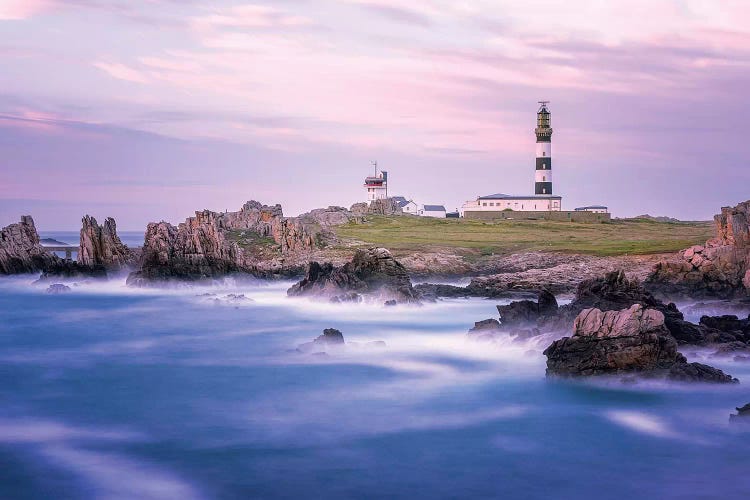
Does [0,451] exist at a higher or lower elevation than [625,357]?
lower

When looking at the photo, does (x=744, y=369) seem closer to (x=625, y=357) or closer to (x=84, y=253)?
(x=625, y=357)

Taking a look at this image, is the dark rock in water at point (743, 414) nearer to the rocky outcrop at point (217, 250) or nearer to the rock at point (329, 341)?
the rock at point (329, 341)

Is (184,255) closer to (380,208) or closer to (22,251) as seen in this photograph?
(22,251)

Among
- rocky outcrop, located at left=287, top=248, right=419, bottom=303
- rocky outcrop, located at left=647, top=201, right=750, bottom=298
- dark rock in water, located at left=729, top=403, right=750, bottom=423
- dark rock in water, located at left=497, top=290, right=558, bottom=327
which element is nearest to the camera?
dark rock in water, located at left=729, top=403, right=750, bottom=423

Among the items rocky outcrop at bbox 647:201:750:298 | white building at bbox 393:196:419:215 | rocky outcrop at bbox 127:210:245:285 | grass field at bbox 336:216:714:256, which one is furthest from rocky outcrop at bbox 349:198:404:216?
rocky outcrop at bbox 647:201:750:298

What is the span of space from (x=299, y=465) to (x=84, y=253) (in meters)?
46.2

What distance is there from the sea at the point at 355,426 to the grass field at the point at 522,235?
29.0 metres

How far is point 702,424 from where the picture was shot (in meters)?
17.3

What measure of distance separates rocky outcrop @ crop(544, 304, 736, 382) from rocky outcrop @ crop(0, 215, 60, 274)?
45723 mm

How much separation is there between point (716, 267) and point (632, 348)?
20.9m

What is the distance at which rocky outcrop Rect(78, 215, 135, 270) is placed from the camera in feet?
184

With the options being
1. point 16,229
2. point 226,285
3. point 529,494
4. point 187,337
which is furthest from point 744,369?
point 16,229

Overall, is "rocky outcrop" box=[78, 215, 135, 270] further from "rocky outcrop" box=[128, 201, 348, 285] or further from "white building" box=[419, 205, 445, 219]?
"white building" box=[419, 205, 445, 219]

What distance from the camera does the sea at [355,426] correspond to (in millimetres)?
14156
